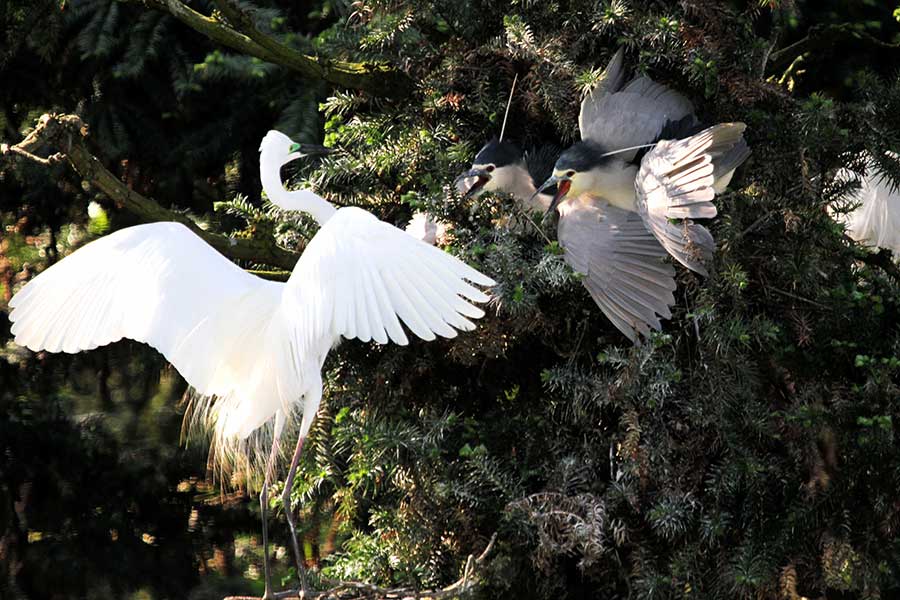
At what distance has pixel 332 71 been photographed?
109 inches

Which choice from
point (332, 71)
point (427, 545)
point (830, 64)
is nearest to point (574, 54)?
point (332, 71)

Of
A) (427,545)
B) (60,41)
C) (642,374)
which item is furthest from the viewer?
(60,41)

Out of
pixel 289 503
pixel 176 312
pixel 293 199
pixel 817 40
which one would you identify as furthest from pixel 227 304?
pixel 817 40

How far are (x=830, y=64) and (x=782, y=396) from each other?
4.69 ft

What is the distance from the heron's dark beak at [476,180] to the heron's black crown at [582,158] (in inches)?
6.0

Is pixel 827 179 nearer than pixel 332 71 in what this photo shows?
Yes

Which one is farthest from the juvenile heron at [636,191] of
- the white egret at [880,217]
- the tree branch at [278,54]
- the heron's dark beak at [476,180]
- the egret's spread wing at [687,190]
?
the white egret at [880,217]

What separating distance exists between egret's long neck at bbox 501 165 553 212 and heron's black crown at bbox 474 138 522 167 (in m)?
0.03

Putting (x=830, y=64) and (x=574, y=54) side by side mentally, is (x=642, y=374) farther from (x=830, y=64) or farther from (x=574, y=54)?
(x=830, y=64)

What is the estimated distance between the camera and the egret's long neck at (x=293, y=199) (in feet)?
8.25

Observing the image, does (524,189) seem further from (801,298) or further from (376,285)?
(376,285)

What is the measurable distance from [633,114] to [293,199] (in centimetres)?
72

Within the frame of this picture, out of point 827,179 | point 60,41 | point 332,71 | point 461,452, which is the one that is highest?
point 60,41

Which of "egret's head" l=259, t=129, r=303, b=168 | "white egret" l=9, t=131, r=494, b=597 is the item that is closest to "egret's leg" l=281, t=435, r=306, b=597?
"white egret" l=9, t=131, r=494, b=597
